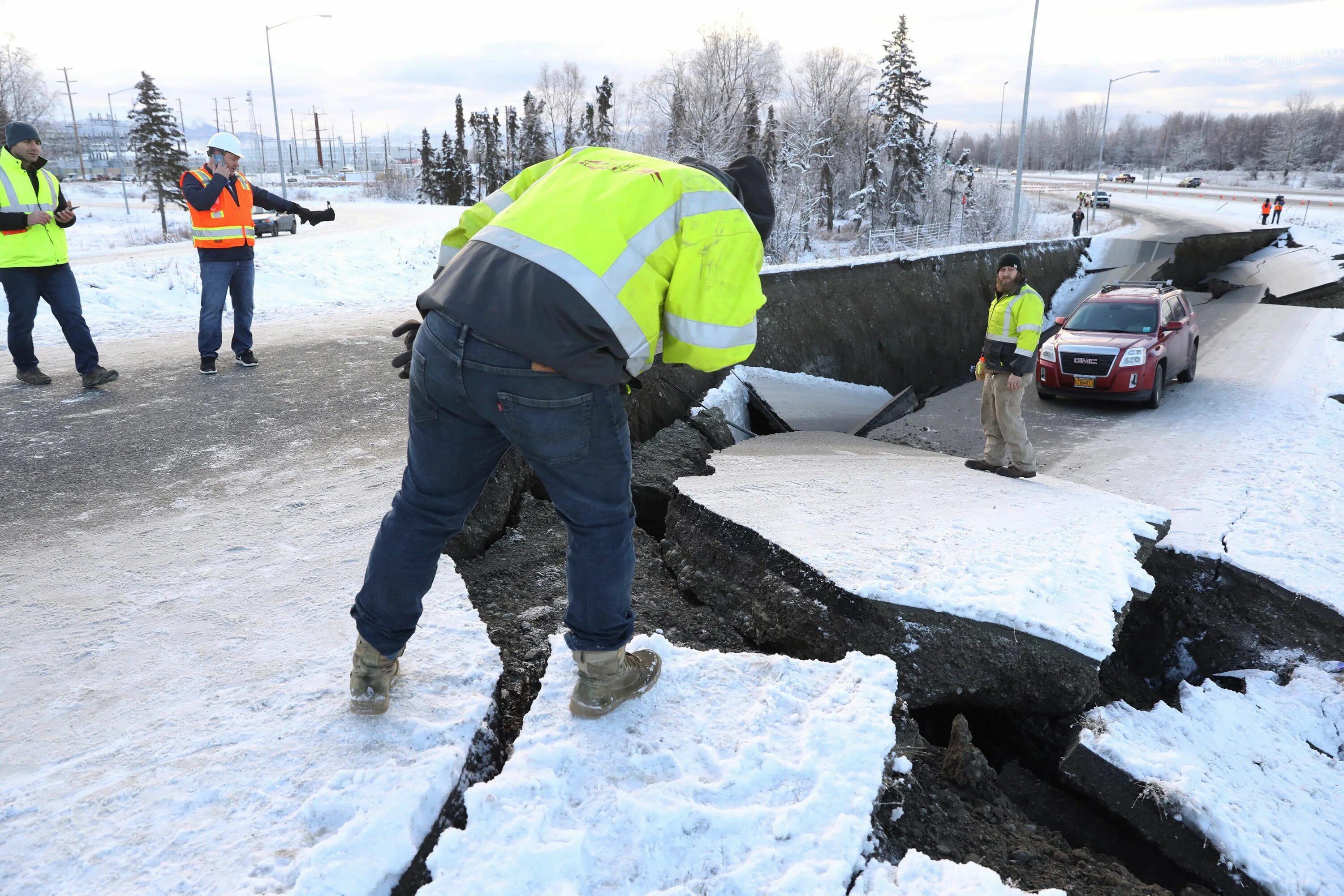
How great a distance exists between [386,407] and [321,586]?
2651 millimetres

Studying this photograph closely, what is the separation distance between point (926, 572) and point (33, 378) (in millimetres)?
6096

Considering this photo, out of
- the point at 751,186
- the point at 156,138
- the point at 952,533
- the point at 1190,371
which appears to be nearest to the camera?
the point at 751,186

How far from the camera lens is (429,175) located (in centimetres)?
5953

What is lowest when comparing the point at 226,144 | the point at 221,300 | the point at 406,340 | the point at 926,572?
the point at 926,572

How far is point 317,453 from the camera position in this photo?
4762mm

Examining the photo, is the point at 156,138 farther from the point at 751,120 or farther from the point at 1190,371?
the point at 1190,371

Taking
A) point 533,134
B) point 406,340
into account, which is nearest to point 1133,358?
point 406,340

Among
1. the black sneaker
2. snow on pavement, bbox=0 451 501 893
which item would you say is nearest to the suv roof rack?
snow on pavement, bbox=0 451 501 893

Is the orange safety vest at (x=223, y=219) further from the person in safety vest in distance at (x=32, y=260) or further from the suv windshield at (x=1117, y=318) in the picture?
the suv windshield at (x=1117, y=318)

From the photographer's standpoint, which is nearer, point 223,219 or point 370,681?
point 370,681

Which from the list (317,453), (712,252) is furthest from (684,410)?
(712,252)

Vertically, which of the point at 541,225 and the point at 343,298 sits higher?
the point at 541,225

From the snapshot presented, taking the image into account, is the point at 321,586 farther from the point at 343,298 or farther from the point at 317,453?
the point at 343,298

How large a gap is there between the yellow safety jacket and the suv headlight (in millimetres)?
10658
